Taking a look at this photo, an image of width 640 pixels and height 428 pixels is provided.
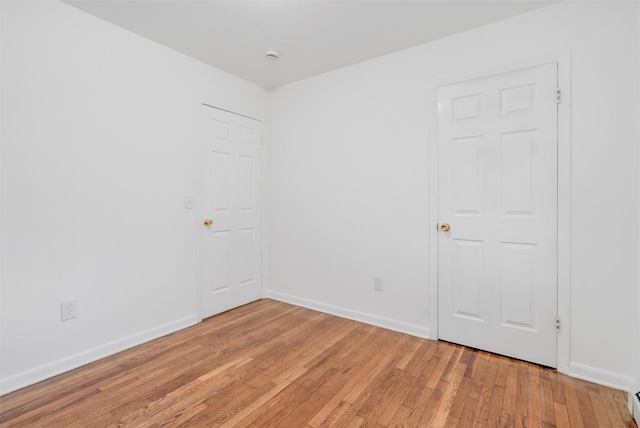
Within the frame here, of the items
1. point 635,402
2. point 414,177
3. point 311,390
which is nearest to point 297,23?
point 414,177

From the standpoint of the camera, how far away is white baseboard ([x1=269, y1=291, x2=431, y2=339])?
2.70 meters

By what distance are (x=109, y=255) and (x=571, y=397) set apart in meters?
3.21

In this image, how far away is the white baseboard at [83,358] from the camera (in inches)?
75.8

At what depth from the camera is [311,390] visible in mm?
1915

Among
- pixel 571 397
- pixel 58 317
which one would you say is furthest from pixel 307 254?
pixel 571 397

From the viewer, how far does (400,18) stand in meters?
2.28

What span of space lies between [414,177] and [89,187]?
2.52 metres

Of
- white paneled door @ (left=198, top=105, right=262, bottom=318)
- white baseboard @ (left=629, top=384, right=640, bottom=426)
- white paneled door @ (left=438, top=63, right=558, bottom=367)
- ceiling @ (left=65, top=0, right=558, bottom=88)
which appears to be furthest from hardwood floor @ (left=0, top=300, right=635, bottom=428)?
ceiling @ (left=65, top=0, right=558, bottom=88)

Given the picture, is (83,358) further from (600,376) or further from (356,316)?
(600,376)

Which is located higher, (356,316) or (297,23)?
(297,23)

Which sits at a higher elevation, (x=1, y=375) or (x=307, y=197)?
(x=307, y=197)

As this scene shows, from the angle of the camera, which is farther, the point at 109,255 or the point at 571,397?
the point at 109,255

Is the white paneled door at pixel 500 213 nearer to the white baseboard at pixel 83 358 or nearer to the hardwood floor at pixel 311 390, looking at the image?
the hardwood floor at pixel 311 390

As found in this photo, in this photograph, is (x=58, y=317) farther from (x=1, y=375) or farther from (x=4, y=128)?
(x=4, y=128)
